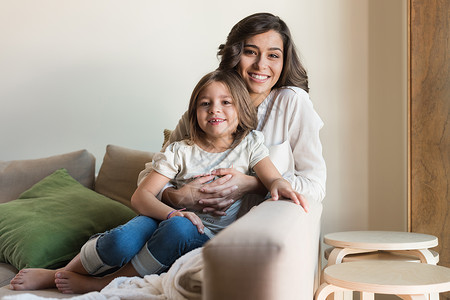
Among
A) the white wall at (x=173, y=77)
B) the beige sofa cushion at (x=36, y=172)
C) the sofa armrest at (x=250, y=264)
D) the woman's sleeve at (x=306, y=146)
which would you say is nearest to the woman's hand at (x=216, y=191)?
the woman's sleeve at (x=306, y=146)

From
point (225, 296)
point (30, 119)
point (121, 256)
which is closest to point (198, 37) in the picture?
point (30, 119)

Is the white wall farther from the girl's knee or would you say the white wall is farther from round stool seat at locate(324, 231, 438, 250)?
the girl's knee

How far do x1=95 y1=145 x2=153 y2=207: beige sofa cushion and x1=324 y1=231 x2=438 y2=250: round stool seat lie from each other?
846mm

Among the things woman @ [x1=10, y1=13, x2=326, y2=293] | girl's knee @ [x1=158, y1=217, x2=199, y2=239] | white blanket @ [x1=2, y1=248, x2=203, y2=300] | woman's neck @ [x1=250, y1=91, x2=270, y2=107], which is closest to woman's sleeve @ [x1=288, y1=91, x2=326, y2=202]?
woman @ [x1=10, y1=13, x2=326, y2=293]

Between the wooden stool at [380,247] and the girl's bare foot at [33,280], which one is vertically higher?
the girl's bare foot at [33,280]

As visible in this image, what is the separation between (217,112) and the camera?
5.29 feet

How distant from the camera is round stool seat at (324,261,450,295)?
134cm

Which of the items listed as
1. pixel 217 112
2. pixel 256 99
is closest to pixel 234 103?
pixel 217 112

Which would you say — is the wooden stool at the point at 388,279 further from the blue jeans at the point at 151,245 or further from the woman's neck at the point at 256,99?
the woman's neck at the point at 256,99

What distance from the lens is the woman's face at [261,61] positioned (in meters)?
1.79

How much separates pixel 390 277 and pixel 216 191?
0.54 meters

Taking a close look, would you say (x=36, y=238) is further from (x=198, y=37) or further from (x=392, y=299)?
(x=392, y=299)

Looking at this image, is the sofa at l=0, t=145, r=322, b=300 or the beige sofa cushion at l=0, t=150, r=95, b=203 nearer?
the sofa at l=0, t=145, r=322, b=300

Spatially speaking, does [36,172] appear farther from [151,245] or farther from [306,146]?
[306,146]
